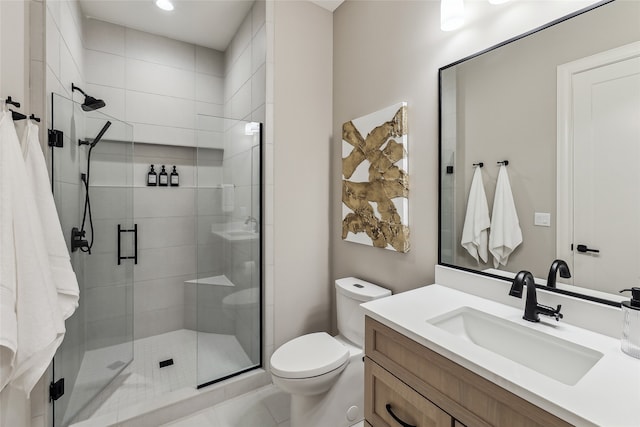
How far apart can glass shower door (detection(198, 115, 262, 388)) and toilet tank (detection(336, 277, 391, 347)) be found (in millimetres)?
634

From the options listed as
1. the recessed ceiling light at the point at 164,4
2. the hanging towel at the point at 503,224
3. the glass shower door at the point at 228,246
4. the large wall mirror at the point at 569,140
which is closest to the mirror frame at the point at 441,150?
the large wall mirror at the point at 569,140

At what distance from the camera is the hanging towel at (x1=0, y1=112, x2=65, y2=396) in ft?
3.52

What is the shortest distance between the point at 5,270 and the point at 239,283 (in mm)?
1291

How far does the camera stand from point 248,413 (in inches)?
71.4

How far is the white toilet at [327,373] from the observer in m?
1.49

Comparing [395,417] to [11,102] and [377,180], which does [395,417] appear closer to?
[377,180]

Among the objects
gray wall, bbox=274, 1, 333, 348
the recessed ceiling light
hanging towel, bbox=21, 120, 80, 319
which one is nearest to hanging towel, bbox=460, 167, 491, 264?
gray wall, bbox=274, 1, 333, 348

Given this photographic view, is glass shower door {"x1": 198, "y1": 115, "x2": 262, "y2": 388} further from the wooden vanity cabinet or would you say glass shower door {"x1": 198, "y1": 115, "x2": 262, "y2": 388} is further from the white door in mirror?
the white door in mirror

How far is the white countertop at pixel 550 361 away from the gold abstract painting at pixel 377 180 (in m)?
0.61

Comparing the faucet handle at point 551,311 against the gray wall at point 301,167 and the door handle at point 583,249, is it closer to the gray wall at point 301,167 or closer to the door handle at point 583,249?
the door handle at point 583,249

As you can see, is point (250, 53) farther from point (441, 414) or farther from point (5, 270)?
point (441, 414)

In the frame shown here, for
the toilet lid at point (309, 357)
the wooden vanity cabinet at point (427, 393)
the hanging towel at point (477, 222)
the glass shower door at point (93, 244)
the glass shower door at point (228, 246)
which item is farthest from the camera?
the glass shower door at point (228, 246)

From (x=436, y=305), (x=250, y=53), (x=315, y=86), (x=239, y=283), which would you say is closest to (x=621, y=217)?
(x=436, y=305)

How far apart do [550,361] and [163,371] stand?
7.91 ft
